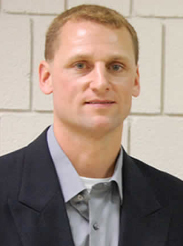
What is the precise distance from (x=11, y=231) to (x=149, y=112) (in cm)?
93

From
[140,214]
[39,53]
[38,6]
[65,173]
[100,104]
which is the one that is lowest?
[140,214]

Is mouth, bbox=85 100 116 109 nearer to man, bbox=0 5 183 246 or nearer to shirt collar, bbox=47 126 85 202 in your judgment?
man, bbox=0 5 183 246

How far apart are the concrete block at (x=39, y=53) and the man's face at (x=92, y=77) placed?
625 millimetres

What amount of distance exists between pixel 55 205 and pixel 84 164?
140 mm

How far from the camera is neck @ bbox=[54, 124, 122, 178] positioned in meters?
1.28

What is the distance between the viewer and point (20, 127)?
1.92 meters

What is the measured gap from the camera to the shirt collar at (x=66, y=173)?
4.11 feet

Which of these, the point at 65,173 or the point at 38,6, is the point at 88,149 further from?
the point at 38,6

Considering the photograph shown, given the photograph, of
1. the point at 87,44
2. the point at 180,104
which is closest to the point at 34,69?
the point at 180,104

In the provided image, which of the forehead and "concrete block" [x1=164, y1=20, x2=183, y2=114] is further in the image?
"concrete block" [x1=164, y1=20, x2=183, y2=114]

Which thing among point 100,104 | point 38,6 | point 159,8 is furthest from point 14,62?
point 100,104

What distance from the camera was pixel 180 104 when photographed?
1.96 metres

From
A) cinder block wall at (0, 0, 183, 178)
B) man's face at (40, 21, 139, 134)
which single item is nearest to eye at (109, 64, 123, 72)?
man's face at (40, 21, 139, 134)

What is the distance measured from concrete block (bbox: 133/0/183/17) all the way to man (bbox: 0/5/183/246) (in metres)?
0.66
